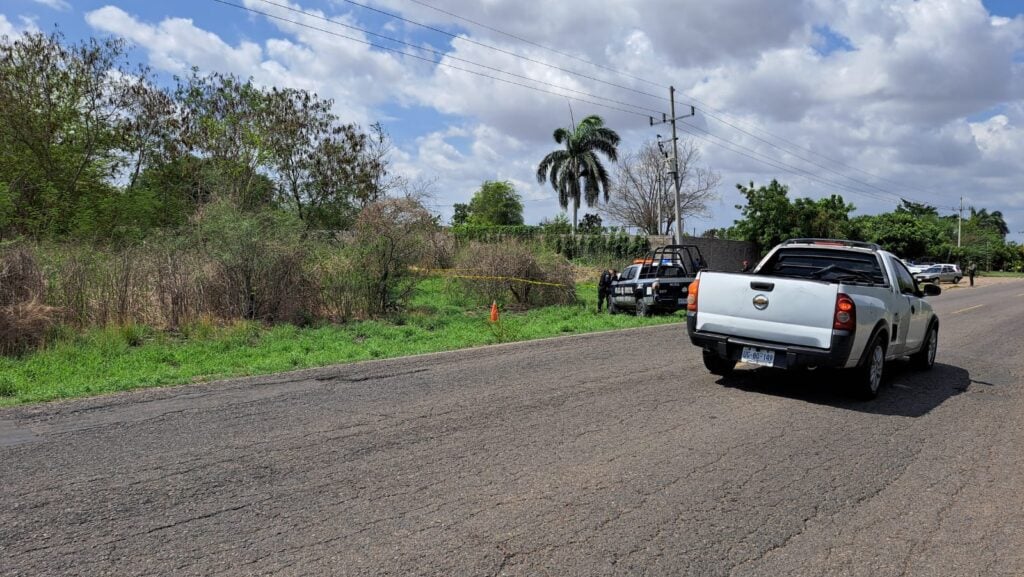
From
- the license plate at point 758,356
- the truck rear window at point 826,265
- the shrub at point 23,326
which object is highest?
the truck rear window at point 826,265

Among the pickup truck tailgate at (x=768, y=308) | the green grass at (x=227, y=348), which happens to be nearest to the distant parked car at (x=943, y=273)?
the green grass at (x=227, y=348)

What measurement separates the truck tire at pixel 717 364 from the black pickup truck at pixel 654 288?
9.32 metres

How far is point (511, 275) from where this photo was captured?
2177cm

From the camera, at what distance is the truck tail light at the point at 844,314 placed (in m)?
7.27

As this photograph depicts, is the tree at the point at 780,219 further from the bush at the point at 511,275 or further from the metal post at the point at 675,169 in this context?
the bush at the point at 511,275

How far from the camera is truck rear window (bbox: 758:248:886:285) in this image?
9.00 m

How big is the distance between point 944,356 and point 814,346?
607cm

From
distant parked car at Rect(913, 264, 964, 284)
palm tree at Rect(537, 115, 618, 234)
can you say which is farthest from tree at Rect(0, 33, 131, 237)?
distant parked car at Rect(913, 264, 964, 284)

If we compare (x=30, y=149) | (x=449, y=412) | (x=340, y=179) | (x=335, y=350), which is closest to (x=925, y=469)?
(x=449, y=412)

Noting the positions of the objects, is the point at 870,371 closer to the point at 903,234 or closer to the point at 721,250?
the point at 721,250

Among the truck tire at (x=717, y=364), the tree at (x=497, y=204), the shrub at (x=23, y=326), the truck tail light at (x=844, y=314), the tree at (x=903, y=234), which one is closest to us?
the truck tail light at (x=844, y=314)

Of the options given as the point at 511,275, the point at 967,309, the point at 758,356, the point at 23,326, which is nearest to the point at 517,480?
the point at 758,356

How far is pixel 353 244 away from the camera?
17734 mm

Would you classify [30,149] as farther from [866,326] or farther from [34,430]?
[866,326]
